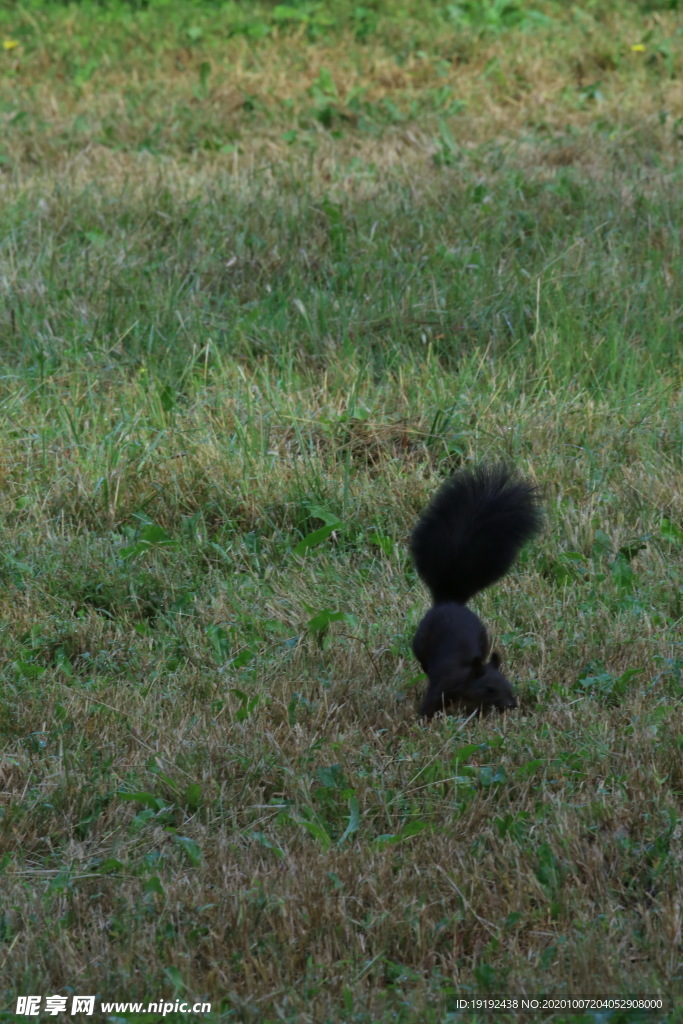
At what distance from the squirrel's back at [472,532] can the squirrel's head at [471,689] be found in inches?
11.6

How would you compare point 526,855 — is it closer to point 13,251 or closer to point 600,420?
point 600,420

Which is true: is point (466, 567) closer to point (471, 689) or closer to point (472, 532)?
point (472, 532)

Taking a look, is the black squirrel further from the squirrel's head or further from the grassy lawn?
the grassy lawn

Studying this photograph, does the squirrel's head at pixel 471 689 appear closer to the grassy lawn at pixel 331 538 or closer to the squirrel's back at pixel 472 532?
the grassy lawn at pixel 331 538

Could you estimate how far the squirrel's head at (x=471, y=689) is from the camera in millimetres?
3408

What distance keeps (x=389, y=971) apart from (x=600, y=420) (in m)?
3.34

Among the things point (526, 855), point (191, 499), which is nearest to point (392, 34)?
point (191, 499)

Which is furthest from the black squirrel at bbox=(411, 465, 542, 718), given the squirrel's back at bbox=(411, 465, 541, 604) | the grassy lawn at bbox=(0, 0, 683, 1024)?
the grassy lawn at bbox=(0, 0, 683, 1024)

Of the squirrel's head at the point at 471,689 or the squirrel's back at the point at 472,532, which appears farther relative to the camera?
the squirrel's back at the point at 472,532

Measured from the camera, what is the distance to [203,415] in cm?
539

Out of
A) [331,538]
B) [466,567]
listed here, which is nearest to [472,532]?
[466,567]

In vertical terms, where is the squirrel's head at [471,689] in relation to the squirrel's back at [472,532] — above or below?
below

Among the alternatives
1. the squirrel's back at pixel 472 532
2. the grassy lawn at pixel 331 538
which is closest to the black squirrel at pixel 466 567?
the squirrel's back at pixel 472 532

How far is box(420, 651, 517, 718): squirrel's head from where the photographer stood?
3408 millimetres
